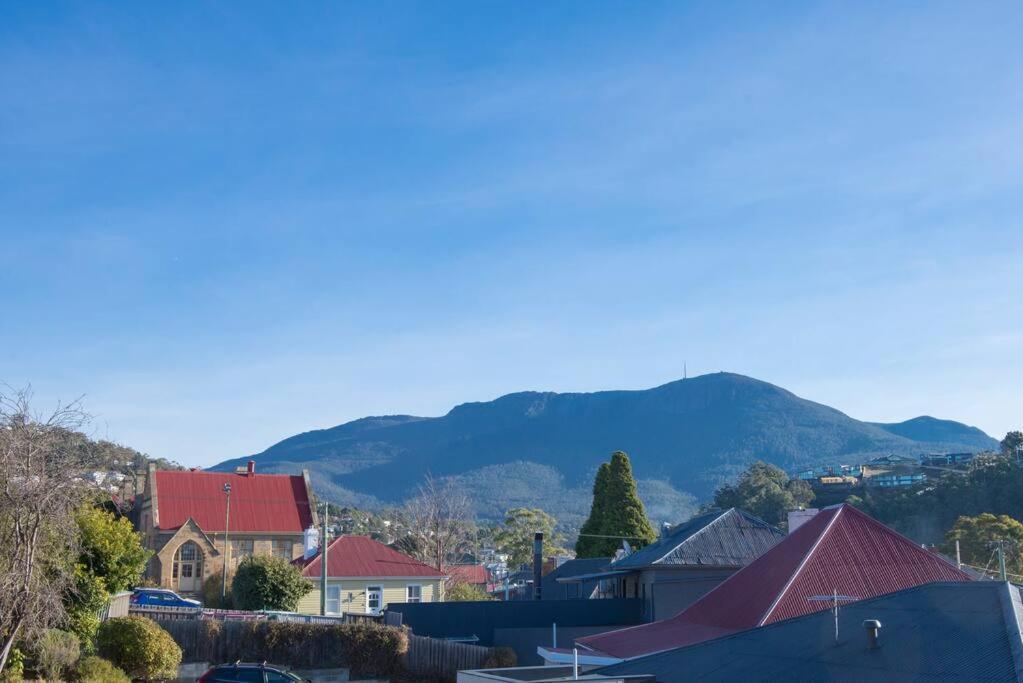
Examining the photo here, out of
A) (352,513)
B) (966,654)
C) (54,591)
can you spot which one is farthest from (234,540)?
(352,513)

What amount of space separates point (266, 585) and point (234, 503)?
605 inches

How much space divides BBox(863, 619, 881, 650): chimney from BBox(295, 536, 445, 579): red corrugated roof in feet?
147

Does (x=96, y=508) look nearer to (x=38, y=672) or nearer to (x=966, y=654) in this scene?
(x=38, y=672)

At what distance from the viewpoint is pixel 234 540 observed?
6106 cm

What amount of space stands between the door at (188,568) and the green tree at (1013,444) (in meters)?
75.8

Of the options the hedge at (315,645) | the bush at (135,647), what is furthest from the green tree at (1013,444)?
the bush at (135,647)

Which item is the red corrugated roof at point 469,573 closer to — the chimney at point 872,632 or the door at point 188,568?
the door at point 188,568

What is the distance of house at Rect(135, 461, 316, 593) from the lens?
56969 mm

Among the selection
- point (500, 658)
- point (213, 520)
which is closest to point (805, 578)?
point (500, 658)

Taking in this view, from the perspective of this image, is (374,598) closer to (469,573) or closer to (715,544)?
(715,544)

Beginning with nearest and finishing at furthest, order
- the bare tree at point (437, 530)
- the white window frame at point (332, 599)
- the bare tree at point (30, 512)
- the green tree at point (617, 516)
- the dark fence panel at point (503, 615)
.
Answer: the bare tree at point (30, 512) → the dark fence panel at point (503, 615) → the white window frame at point (332, 599) → the green tree at point (617, 516) → the bare tree at point (437, 530)

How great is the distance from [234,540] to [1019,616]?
2141 inches

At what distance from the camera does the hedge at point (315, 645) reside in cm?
3572

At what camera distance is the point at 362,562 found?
57.5 m
